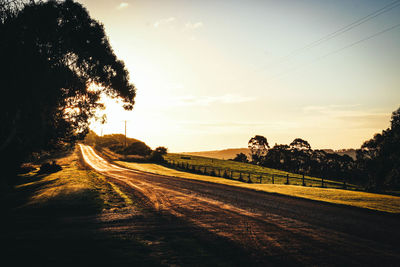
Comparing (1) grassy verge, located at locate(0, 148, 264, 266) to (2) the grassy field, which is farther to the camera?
(2) the grassy field

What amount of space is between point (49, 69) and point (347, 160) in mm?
78302

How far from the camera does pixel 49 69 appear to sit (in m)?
12.8

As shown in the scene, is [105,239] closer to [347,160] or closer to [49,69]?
[49,69]

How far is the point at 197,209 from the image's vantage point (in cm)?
1070

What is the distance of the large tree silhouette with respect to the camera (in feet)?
37.9

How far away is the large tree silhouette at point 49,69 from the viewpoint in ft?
37.9

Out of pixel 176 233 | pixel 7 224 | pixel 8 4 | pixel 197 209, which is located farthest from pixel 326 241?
pixel 8 4

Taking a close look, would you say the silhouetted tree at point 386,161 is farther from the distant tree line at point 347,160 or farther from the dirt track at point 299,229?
the dirt track at point 299,229

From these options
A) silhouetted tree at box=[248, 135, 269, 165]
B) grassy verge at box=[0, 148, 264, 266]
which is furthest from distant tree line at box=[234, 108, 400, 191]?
grassy verge at box=[0, 148, 264, 266]

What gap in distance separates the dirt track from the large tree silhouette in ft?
29.4

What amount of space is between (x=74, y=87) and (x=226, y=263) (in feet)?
50.3

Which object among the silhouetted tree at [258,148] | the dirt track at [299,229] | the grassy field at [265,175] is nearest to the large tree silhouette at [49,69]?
the dirt track at [299,229]

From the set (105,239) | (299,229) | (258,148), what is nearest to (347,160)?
(258,148)

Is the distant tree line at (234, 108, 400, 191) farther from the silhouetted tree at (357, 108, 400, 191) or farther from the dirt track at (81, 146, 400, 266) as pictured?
the dirt track at (81, 146, 400, 266)
